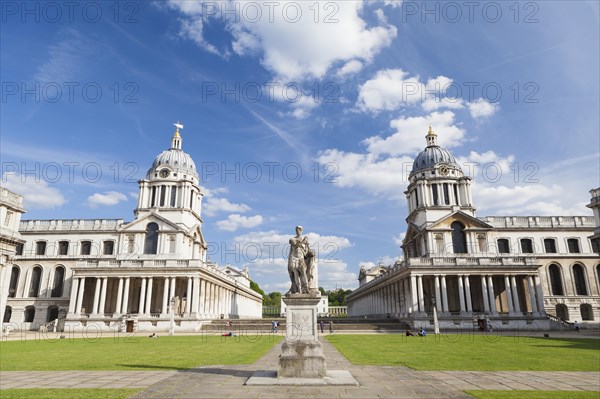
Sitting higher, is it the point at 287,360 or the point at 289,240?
the point at 289,240

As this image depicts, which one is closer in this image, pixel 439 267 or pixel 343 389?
pixel 343 389

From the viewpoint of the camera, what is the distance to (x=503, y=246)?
6638 cm

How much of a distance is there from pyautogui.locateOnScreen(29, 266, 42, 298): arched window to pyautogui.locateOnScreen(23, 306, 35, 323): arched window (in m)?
1.90

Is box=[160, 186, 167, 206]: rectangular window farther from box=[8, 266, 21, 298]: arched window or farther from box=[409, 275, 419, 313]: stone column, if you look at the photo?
box=[409, 275, 419, 313]: stone column

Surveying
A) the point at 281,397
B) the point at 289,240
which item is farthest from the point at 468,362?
the point at 281,397

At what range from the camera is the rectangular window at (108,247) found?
219 ft

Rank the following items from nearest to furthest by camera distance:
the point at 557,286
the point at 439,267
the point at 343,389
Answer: the point at 343,389 < the point at 439,267 < the point at 557,286

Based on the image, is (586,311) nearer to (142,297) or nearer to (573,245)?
(573,245)

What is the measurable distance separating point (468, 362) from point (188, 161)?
62199mm

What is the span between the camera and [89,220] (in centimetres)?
6931

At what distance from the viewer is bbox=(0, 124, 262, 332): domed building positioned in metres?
53.1

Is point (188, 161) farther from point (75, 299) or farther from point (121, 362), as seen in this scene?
point (121, 362)

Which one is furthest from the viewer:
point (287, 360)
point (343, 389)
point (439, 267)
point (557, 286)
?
point (557, 286)

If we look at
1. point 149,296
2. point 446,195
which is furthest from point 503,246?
Result: point 149,296
